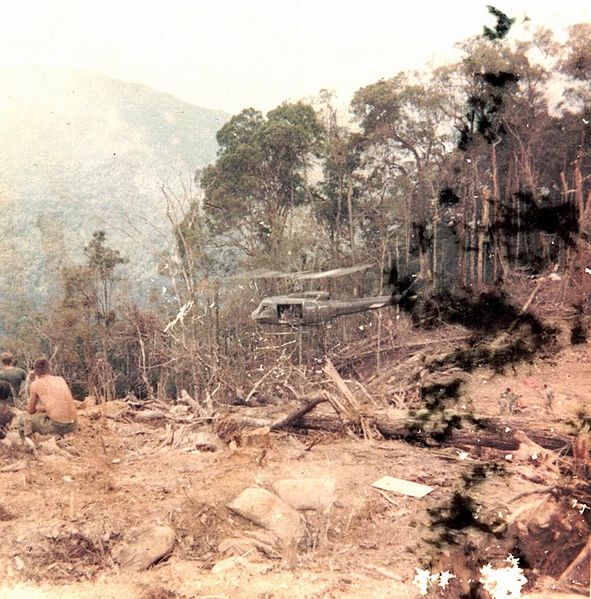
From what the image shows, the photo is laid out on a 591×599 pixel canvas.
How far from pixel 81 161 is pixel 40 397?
5.29 ft

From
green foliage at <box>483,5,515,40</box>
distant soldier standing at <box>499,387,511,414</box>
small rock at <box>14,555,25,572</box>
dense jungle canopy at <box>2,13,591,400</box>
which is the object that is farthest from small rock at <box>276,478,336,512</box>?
green foliage at <box>483,5,515,40</box>

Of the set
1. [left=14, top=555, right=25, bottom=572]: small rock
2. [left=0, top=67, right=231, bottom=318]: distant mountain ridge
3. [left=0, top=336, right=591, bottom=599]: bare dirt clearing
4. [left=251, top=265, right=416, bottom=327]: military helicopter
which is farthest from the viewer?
[left=0, top=67, right=231, bottom=318]: distant mountain ridge

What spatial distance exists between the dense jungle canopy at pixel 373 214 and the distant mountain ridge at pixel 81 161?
0.13 m

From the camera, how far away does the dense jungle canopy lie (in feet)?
10.5

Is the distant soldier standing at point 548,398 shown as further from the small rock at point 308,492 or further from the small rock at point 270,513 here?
the small rock at point 270,513

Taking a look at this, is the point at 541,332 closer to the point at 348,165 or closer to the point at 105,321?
the point at 348,165

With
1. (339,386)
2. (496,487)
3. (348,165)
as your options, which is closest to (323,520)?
(339,386)

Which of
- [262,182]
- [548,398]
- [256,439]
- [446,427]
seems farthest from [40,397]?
[548,398]

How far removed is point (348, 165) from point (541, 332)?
164cm

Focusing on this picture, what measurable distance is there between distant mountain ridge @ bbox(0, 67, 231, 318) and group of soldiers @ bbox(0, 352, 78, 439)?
1.59 feet

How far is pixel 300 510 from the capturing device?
3100mm

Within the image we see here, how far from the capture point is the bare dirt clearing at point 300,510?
9.62 ft

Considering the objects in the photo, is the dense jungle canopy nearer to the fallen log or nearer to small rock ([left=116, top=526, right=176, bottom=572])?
the fallen log

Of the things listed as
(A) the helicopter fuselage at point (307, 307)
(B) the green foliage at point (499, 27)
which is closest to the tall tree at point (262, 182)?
(A) the helicopter fuselage at point (307, 307)
